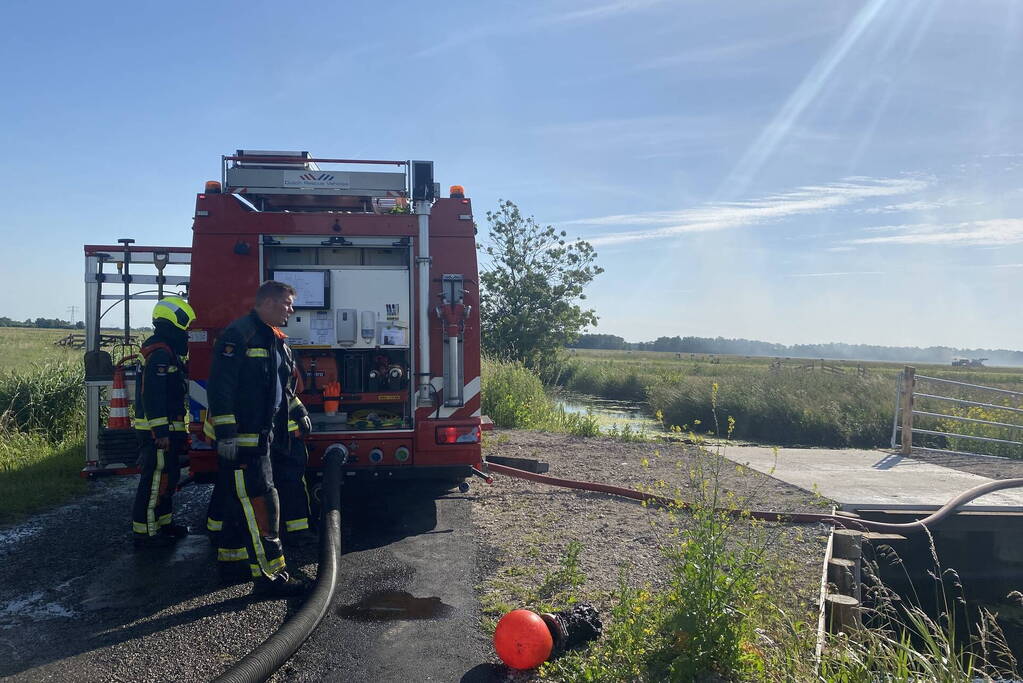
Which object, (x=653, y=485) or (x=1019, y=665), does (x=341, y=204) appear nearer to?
(x=653, y=485)

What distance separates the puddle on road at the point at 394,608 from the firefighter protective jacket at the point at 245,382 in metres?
1.21

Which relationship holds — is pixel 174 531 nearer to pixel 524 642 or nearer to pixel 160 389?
pixel 160 389

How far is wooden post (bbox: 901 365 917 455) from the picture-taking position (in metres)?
10.8

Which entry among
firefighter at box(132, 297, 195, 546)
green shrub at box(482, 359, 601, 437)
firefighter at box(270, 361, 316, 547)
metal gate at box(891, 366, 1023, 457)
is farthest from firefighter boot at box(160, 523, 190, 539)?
metal gate at box(891, 366, 1023, 457)

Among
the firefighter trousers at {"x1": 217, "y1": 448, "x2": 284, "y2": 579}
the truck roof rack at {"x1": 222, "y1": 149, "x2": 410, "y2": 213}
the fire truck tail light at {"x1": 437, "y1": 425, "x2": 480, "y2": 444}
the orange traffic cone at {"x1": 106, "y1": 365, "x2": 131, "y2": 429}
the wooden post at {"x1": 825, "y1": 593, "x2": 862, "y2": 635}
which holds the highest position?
the truck roof rack at {"x1": 222, "y1": 149, "x2": 410, "y2": 213}

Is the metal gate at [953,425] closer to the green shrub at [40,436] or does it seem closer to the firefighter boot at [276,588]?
the firefighter boot at [276,588]

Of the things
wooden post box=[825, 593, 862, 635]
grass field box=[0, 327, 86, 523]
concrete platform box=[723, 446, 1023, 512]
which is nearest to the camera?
wooden post box=[825, 593, 862, 635]

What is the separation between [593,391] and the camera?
32562 millimetres

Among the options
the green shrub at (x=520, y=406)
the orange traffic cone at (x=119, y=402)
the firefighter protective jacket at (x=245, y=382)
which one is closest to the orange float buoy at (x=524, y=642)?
the firefighter protective jacket at (x=245, y=382)

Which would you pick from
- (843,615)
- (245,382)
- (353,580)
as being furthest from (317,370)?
(843,615)

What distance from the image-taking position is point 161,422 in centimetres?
535

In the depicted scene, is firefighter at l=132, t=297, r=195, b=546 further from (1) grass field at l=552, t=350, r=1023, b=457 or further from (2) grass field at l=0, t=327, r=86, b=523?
(1) grass field at l=552, t=350, r=1023, b=457

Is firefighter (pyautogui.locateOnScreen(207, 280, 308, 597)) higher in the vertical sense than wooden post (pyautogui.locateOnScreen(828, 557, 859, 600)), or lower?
higher

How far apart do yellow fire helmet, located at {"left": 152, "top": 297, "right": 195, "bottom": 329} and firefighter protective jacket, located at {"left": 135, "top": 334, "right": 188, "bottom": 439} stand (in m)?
Result: 0.15
